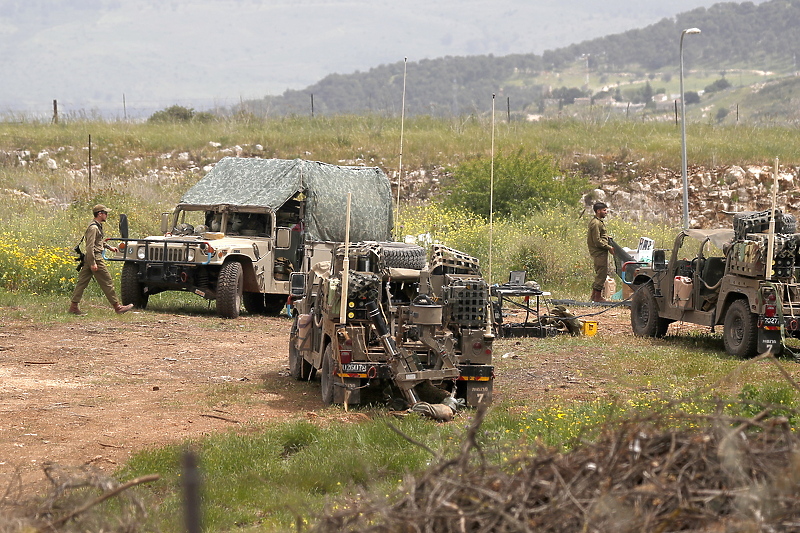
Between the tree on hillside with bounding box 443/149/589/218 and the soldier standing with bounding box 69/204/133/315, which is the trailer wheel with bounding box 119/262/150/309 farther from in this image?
the tree on hillside with bounding box 443/149/589/218

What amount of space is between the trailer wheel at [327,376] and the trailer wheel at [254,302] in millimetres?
9513

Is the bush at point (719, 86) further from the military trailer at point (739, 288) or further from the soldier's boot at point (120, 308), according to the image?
the soldier's boot at point (120, 308)

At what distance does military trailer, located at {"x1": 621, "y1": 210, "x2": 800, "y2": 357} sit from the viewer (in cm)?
1356

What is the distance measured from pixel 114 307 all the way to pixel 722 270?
32.9 feet

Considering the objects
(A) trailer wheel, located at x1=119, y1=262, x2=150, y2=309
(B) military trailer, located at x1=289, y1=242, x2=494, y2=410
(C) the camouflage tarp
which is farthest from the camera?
(C) the camouflage tarp

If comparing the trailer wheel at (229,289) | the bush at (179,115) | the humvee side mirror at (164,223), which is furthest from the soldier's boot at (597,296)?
the bush at (179,115)

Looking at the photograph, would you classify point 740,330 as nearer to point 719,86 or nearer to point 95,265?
point 95,265

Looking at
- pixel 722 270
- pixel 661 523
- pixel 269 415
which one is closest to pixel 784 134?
pixel 722 270

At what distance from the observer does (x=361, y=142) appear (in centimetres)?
4181

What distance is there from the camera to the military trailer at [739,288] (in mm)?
13562

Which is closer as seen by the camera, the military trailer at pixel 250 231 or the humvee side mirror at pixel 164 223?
the military trailer at pixel 250 231

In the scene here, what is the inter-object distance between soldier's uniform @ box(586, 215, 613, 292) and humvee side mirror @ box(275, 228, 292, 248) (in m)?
5.63

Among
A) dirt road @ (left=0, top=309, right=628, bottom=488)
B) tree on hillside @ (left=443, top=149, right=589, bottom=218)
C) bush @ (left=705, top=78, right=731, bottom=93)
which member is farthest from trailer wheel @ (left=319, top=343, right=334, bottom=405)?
bush @ (left=705, top=78, right=731, bottom=93)

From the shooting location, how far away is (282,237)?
19734 millimetres
